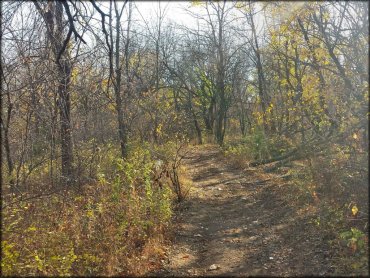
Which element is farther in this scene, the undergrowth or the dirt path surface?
the dirt path surface


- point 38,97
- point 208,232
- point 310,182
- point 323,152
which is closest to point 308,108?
point 323,152

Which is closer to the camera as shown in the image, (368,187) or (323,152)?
(368,187)

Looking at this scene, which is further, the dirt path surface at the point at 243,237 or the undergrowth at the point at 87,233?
the dirt path surface at the point at 243,237

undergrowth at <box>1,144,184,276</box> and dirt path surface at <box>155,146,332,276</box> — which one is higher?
undergrowth at <box>1,144,184,276</box>

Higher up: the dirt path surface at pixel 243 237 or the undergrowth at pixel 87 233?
the undergrowth at pixel 87 233

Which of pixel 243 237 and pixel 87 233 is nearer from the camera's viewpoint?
pixel 87 233

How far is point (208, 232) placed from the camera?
633cm

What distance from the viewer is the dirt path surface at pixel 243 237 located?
477 cm

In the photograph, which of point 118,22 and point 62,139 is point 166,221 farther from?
point 118,22

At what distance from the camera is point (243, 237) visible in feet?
19.4

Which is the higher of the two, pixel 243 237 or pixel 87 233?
pixel 87 233

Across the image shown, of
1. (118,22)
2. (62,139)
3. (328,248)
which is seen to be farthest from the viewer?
(118,22)

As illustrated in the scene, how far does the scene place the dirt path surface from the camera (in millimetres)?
4766

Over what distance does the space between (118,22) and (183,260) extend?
7186 mm
